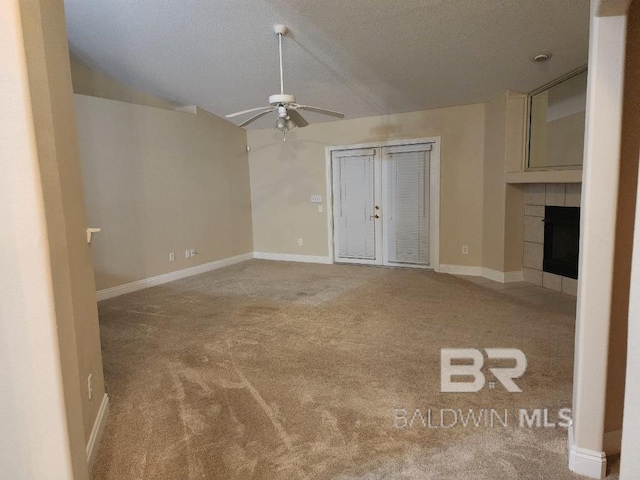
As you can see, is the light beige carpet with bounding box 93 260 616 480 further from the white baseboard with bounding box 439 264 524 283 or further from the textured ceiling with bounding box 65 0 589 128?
the textured ceiling with bounding box 65 0 589 128

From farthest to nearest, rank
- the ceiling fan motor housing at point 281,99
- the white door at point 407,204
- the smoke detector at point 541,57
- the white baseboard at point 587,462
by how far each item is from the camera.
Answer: the white door at point 407,204 → the smoke detector at point 541,57 → the ceiling fan motor housing at point 281,99 → the white baseboard at point 587,462

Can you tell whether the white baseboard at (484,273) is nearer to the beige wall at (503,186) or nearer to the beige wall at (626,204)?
the beige wall at (503,186)

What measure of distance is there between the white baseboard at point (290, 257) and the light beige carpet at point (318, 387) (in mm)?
2278

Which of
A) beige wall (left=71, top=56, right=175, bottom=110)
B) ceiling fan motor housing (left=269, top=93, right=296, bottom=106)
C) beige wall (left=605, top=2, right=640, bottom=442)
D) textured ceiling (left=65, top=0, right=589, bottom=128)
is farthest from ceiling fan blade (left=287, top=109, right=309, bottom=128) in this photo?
beige wall (left=71, top=56, right=175, bottom=110)

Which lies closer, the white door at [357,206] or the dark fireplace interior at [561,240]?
the dark fireplace interior at [561,240]

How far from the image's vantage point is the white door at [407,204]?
6168mm

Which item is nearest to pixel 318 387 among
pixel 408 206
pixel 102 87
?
pixel 408 206

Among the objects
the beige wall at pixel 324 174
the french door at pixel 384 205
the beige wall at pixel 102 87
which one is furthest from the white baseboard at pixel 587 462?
the beige wall at pixel 102 87

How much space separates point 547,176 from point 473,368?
2.86 metres

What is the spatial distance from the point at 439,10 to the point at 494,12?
49cm

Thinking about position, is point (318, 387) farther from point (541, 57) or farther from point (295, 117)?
point (541, 57)

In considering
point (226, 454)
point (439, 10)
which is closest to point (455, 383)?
point (226, 454)

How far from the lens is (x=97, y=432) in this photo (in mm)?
2094

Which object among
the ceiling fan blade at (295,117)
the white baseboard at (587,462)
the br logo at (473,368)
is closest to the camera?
the white baseboard at (587,462)
